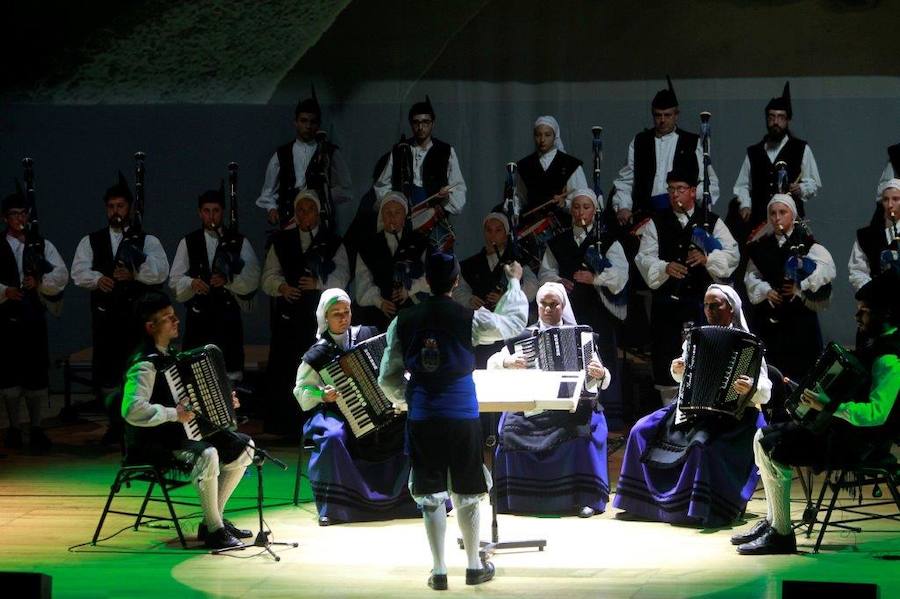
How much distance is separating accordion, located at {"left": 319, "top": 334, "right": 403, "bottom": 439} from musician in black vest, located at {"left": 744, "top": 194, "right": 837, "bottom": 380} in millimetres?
2949

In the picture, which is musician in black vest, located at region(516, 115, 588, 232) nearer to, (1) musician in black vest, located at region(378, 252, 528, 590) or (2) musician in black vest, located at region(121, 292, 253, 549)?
(2) musician in black vest, located at region(121, 292, 253, 549)

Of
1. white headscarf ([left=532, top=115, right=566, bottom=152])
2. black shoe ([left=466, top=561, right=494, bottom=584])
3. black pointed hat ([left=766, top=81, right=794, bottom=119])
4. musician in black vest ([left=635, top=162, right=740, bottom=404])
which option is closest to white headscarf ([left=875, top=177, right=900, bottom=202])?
black pointed hat ([left=766, top=81, right=794, bottom=119])

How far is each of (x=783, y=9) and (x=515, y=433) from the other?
172 inches

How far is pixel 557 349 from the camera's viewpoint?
761 centimetres

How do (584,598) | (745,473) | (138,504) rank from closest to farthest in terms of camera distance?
(584,598)
(745,473)
(138,504)

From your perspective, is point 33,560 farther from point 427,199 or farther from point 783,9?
point 783,9

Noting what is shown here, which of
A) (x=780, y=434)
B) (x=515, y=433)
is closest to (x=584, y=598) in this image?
(x=780, y=434)

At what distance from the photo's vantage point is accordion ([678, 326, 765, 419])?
7176mm

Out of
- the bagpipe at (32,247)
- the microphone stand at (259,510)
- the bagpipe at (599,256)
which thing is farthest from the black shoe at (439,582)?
the bagpipe at (32,247)

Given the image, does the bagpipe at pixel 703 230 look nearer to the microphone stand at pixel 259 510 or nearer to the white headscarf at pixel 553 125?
the white headscarf at pixel 553 125

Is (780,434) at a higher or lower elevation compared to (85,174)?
lower

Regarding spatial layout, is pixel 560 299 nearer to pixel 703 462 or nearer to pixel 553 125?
pixel 703 462

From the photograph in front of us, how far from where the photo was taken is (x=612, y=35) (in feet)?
35.2

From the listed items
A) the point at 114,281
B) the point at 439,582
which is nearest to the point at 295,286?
the point at 114,281
